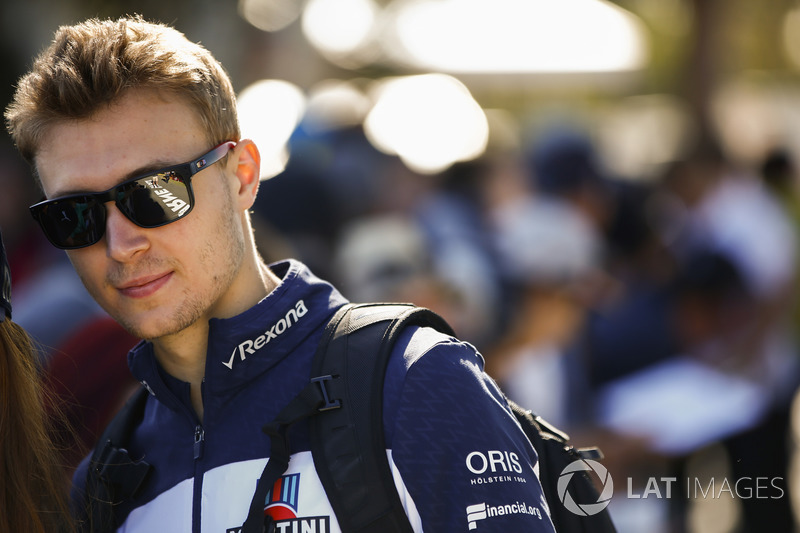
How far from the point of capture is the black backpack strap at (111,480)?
6.36 feet

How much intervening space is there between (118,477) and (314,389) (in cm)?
53

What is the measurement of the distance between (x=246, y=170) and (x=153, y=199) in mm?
300

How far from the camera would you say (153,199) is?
1.86 metres

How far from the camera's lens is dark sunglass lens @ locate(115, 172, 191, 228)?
187cm

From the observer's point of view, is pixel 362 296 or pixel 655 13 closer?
pixel 362 296

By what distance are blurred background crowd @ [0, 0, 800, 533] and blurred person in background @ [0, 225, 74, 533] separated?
0.14 m

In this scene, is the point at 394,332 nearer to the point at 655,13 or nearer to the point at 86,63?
the point at 86,63

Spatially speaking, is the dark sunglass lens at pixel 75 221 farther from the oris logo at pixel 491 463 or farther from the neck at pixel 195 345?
the oris logo at pixel 491 463

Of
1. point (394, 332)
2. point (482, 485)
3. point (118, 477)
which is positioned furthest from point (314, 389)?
point (118, 477)

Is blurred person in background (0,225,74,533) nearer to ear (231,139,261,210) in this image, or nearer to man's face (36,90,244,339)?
man's face (36,90,244,339)

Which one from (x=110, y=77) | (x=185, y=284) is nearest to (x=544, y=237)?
(x=185, y=284)

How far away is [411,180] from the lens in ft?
21.5

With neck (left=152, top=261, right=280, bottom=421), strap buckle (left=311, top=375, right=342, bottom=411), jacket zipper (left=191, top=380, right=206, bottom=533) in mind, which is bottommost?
jacket zipper (left=191, top=380, right=206, bottom=533)

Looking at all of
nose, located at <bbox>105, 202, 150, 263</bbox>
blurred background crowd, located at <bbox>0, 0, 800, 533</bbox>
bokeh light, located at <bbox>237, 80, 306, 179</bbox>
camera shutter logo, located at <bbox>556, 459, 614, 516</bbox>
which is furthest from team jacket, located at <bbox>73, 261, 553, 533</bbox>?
bokeh light, located at <bbox>237, 80, 306, 179</bbox>
